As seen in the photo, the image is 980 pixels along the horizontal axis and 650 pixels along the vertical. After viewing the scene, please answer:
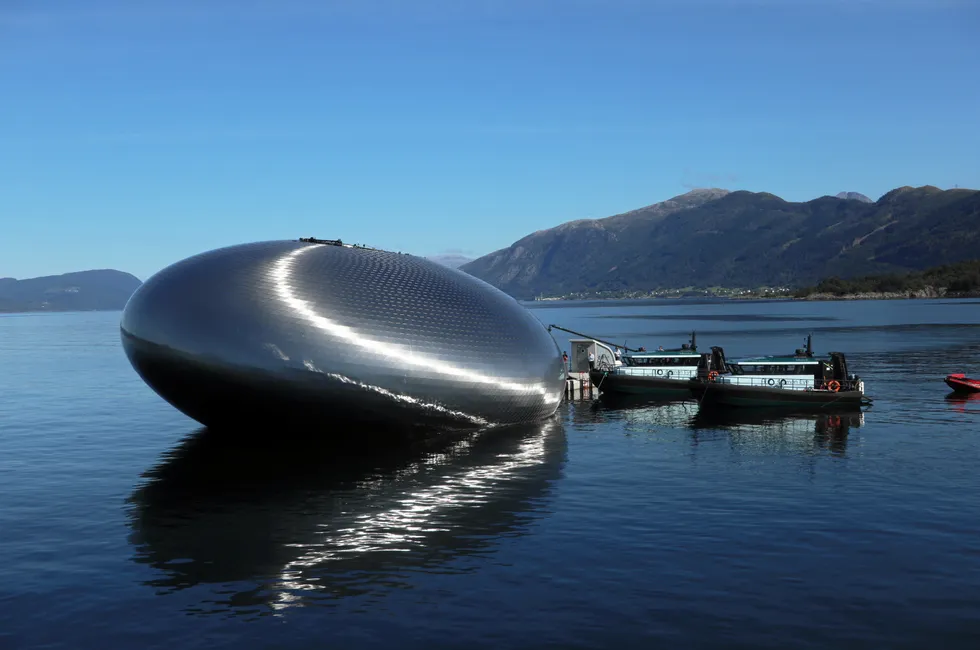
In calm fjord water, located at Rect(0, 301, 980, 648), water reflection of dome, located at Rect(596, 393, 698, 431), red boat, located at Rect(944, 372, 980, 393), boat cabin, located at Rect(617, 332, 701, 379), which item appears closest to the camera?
calm fjord water, located at Rect(0, 301, 980, 648)

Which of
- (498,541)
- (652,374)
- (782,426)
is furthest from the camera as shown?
(652,374)

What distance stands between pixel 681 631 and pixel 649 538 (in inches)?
326

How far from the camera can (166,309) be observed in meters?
41.0

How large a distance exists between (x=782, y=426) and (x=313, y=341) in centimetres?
3737

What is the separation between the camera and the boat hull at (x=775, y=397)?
68.9 metres

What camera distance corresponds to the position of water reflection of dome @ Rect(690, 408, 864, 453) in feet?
176

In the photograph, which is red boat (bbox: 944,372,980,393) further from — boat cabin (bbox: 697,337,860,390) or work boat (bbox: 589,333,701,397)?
work boat (bbox: 589,333,701,397)

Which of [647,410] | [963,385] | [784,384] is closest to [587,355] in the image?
[647,410]

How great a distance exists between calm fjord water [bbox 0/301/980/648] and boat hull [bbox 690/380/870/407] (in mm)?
12773

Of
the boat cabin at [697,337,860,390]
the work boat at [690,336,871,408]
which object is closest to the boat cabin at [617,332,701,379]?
the work boat at [690,336,871,408]

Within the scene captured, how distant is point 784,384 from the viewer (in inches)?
2864

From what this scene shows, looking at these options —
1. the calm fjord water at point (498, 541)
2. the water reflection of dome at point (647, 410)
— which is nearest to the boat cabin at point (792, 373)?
the water reflection of dome at point (647, 410)

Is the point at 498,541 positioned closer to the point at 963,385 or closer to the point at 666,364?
the point at 666,364

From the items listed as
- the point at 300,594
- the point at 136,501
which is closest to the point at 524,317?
the point at 136,501
